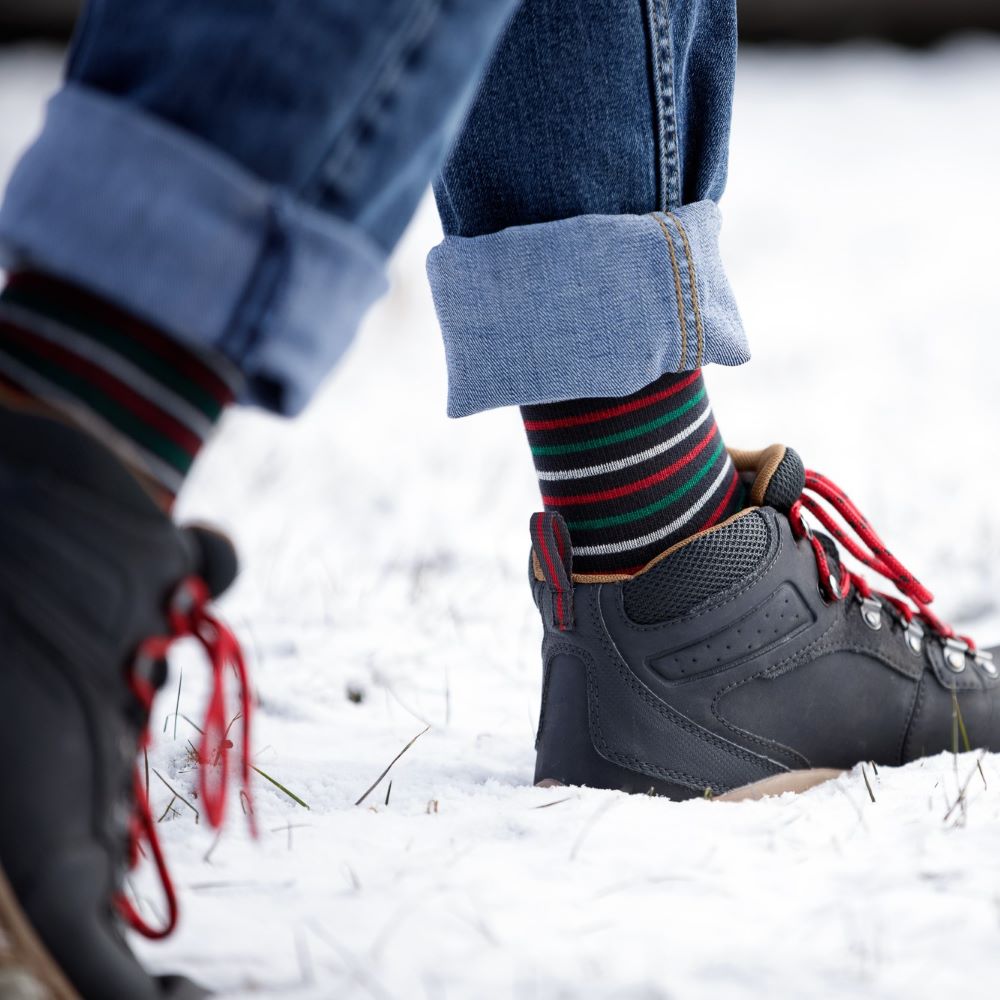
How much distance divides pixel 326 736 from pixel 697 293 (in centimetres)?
81

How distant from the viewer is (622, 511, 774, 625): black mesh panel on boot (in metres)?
1.11

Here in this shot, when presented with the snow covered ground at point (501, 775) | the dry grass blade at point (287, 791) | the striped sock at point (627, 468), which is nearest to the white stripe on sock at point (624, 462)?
the striped sock at point (627, 468)

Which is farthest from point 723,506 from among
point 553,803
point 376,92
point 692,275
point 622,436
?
point 376,92

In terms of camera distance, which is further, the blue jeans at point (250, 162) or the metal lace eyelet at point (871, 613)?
the metal lace eyelet at point (871, 613)

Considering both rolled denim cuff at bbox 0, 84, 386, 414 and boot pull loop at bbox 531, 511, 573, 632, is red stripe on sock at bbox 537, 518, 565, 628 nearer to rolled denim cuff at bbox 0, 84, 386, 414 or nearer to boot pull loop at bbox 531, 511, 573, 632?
boot pull loop at bbox 531, 511, 573, 632

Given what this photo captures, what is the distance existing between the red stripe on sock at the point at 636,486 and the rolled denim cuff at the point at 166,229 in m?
0.57

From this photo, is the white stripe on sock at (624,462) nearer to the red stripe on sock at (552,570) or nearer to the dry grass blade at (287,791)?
the red stripe on sock at (552,570)

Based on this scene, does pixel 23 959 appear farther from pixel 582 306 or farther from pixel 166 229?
pixel 582 306

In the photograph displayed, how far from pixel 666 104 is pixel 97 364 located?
70 centimetres

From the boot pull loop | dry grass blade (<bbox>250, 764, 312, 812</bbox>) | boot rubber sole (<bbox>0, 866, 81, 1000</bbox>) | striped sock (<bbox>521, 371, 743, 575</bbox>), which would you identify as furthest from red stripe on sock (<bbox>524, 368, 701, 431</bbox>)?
boot rubber sole (<bbox>0, 866, 81, 1000</bbox>)

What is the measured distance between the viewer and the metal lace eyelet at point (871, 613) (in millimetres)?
1221

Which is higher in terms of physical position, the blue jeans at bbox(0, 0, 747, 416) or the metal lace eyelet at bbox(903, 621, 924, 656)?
the blue jeans at bbox(0, 0, 747, 416)

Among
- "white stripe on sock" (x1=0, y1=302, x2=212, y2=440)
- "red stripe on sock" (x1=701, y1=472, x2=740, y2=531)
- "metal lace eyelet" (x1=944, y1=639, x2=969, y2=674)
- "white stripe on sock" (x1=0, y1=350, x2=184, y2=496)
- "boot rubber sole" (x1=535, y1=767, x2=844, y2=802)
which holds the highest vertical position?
"white stripe on sock" (x1=0, y1=302, x2=212, y2=440)

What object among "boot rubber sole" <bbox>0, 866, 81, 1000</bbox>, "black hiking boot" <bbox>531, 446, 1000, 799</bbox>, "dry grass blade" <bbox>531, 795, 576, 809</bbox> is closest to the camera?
"boot rubber sole" <bbox>0, 866, 81, 1000</bbox>
